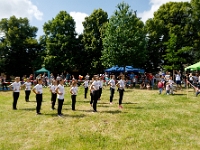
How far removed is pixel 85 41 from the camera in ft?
141

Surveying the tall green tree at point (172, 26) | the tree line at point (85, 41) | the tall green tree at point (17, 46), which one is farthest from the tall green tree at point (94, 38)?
the tall green tree at point (17, 46)

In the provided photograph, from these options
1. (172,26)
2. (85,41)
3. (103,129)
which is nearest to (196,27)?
(172,26)

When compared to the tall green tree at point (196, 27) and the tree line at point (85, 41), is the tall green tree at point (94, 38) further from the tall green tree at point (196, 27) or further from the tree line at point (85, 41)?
the tall green tree at point (196, 27)

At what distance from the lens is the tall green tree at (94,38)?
136ft

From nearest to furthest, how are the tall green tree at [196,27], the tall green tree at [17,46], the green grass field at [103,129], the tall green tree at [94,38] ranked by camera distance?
the green grass field at [103,129] < the tall green tree at [196,27] < the tall green tree at [94,38] < the tall green tree at [17,46]

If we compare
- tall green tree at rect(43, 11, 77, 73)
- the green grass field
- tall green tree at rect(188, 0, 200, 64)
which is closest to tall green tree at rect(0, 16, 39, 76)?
tall green tree at rect(43, 11, 77, 73)

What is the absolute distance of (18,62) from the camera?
148 ft

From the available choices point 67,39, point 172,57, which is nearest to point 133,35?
point 172,57

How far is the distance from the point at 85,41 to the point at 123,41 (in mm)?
15546

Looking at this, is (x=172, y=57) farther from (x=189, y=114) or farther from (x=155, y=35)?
(x=189, y=114)

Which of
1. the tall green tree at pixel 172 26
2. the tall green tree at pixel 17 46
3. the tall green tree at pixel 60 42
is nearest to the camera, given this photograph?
the tall green tree at pixel 172 26

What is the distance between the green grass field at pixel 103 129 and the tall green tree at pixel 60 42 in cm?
2758

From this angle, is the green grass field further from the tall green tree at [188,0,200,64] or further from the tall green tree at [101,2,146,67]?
the tall green tree at [188,0,200,64]

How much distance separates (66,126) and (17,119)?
10.3 feet
